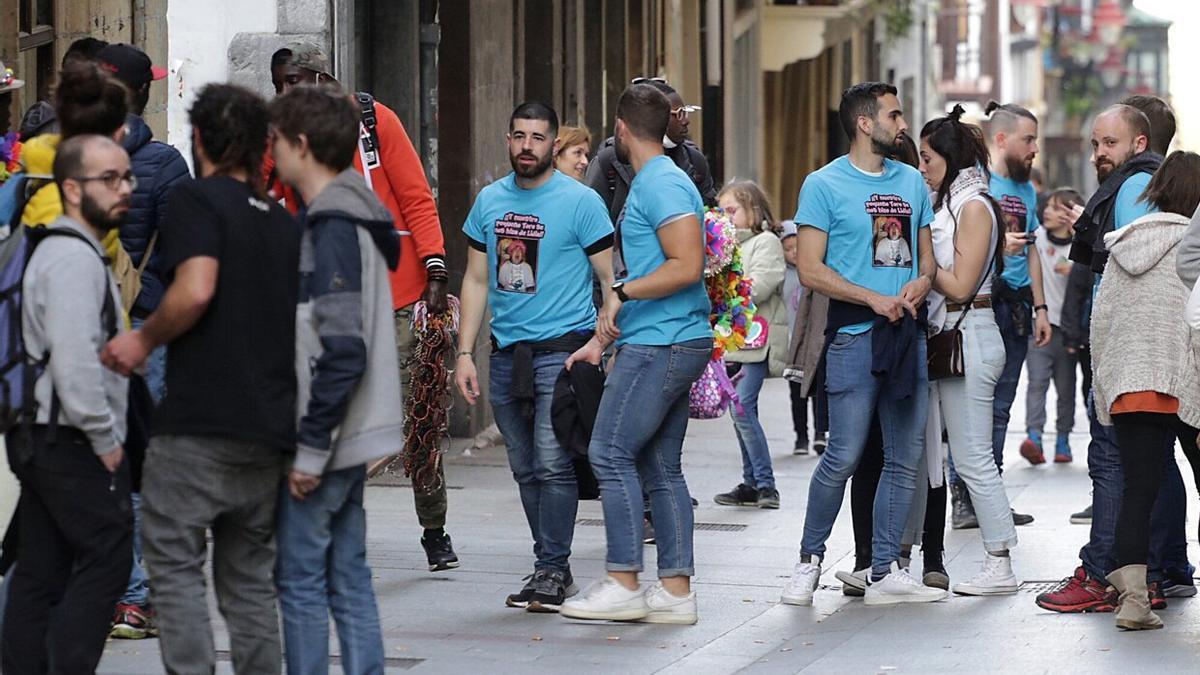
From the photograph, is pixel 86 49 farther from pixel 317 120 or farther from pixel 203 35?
pixel 203 35

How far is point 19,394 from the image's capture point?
5.41 m

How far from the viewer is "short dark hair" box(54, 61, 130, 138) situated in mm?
5707

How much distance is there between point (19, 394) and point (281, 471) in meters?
0.68

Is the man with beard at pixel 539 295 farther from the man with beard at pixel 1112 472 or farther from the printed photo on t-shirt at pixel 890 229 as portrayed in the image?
the man with beard at pixel 1112 472

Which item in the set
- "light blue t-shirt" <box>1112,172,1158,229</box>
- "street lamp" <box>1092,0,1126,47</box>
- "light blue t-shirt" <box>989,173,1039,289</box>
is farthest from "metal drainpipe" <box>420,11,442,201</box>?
"street lamp" <box>1092,0,1126,47</box>

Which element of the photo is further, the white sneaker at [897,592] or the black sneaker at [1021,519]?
the black sneaker at [1021,519]

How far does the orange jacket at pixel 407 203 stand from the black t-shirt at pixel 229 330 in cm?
280

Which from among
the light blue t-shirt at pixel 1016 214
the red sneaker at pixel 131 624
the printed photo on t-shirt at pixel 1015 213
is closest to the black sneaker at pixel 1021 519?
the light blue t-shirt at pixel 1016 214

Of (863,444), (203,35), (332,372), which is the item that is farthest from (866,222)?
(203,35)

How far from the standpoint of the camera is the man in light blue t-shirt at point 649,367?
7.41 meters

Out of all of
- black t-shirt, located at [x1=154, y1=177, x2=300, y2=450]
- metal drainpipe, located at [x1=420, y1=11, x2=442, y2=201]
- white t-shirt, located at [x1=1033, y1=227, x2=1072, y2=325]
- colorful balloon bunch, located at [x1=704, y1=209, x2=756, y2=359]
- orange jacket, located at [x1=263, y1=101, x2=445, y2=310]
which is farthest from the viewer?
white t-shirt, located at [x1=1033, y1=227, x2=1072, y2=325]

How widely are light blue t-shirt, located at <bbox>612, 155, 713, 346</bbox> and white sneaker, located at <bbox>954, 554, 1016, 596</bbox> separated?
168 cm

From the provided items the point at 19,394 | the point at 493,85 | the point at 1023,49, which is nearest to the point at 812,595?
the point at 19,394

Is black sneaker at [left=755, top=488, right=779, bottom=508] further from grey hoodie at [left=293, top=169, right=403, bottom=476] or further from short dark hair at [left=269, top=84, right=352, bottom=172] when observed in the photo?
short dark hair at [left=269, top=84, right=352, bottom=172]
